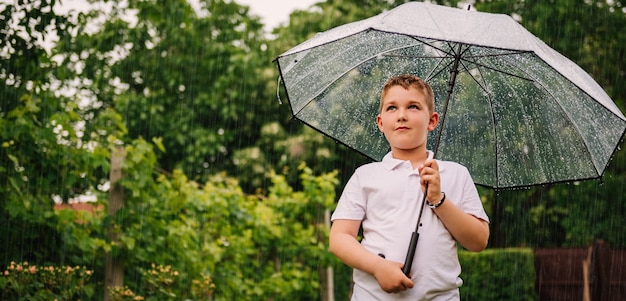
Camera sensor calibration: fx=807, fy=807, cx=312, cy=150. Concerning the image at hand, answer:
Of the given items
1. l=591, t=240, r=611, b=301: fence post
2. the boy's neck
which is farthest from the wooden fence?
the boy's neck

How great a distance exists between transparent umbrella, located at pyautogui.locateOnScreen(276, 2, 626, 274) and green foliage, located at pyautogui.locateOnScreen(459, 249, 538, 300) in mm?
8392

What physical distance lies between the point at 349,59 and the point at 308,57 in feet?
0.60

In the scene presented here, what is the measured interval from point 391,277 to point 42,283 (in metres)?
3.82

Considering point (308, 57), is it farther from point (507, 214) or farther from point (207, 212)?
point (507, 214)

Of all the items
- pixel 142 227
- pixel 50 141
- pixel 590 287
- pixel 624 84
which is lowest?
pixel 590 287

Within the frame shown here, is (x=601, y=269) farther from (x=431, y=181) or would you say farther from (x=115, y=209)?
(x=431, y=181)

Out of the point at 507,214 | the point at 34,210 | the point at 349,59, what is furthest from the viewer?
the point at 507,214

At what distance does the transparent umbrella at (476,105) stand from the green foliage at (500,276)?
27.5 ft

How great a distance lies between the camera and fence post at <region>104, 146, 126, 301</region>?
644 centimetres

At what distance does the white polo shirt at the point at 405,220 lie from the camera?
99.0 inches

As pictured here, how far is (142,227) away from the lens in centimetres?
674

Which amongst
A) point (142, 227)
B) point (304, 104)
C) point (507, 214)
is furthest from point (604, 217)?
point (304, 104)

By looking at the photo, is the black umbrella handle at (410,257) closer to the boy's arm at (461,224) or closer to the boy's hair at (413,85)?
the boy's arm at (461,224)

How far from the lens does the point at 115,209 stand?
6.57 metres
